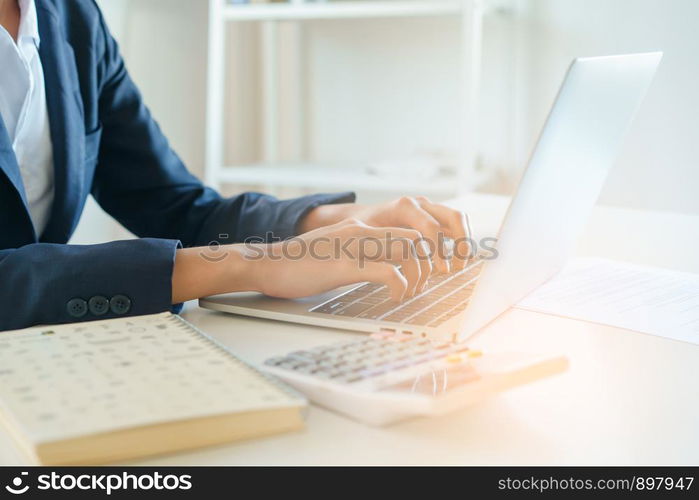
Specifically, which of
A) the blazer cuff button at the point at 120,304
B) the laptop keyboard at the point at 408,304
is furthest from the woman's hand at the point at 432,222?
the blazer cuff button at the point at 120,304

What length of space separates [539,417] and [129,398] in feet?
0.86

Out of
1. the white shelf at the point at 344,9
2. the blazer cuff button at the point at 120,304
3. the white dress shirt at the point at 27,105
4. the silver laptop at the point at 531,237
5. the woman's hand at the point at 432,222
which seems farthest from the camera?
the white shelf at the point at 344,9

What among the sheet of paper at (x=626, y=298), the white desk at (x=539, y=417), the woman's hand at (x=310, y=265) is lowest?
the white desk at (x=539, y=417)

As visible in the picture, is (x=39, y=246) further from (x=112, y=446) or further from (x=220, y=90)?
(x=220, y=90)

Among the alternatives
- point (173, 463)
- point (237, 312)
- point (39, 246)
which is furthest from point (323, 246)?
point (173, 463)

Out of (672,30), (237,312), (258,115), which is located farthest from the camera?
(258,115)

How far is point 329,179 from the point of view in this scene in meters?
2.15

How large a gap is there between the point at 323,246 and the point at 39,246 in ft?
0.91

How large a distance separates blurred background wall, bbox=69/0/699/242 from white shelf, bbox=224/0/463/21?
0.17 meters

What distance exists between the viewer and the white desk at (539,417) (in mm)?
471

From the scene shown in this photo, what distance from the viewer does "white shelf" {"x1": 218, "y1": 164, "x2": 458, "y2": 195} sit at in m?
2.04

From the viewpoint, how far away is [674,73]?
203cm

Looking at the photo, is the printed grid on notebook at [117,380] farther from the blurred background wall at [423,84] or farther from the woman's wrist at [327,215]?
the blurred background wall at [423,84]

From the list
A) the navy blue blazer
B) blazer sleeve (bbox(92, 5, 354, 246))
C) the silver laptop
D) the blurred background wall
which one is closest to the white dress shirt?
the navy blue blazer
